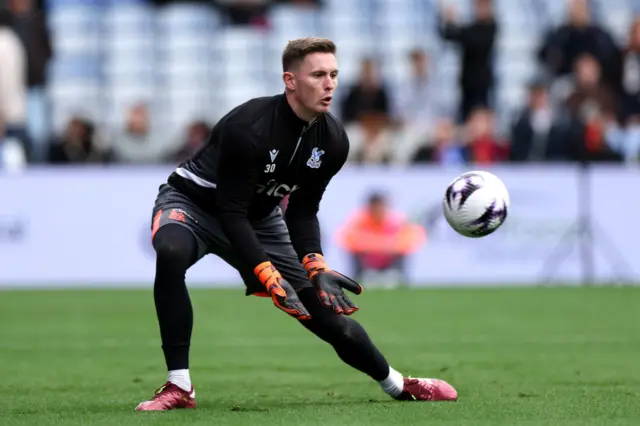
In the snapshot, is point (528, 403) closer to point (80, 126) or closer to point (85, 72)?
point (80, 126)

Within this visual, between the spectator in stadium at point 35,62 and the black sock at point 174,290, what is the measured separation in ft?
42.9

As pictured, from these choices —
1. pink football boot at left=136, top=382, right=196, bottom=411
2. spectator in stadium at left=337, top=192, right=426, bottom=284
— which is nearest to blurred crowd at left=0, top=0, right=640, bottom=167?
spectator in stadium at left=337, top=192, right=426, bottom=284

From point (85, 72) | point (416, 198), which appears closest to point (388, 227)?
point (416, 198)

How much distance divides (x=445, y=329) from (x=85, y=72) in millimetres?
12268

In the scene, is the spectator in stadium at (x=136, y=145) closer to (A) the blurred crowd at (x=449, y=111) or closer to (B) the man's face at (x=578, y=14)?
(A) the blurred crowd at (x=449, y=111)

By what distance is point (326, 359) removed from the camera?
1009 cm

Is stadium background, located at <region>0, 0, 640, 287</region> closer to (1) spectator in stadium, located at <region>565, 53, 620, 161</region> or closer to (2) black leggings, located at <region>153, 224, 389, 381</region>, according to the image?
(1) spectator in stadium, located at <region>565, 53, 620, 161</region>

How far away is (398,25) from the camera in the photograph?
913 inches

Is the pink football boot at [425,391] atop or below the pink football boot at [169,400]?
below

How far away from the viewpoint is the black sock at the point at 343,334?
23.6ft

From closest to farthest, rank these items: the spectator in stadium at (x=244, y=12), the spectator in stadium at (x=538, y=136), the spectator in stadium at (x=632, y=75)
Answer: the spectator in stadium at (x=538, y=136) → the spectator in stadium at (x=632, y=75) → the spectator in stadium at (x=244, y=12)

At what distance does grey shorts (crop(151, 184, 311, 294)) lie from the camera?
23.9 ft

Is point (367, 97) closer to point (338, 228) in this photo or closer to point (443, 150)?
point (443, 150)

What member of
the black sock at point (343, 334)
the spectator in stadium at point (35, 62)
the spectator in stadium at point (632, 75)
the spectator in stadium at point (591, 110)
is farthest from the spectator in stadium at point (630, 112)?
the black sock at point (343, 334)
